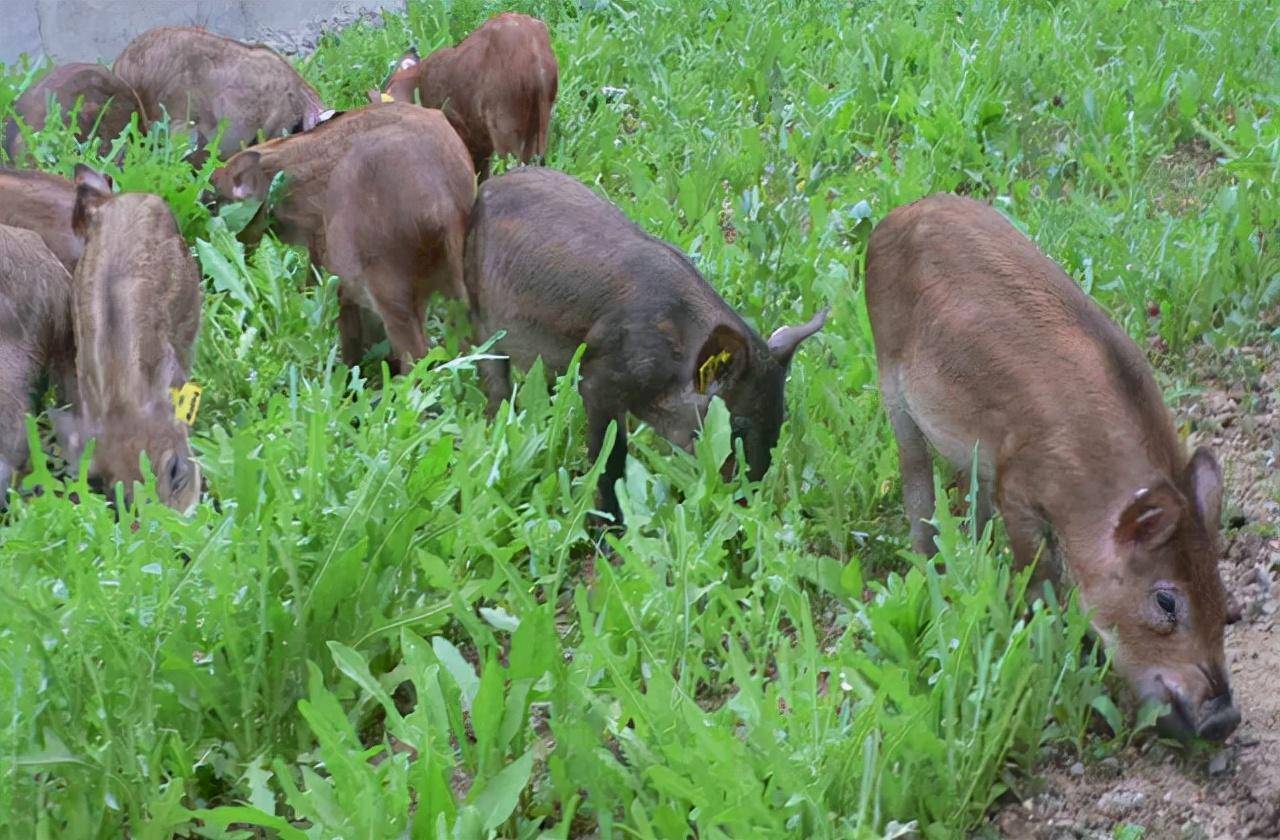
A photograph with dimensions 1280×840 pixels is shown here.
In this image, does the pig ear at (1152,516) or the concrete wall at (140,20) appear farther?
the concrete wall at (140,20)

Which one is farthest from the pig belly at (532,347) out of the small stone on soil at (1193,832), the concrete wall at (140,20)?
the concrete wall at (140,20)

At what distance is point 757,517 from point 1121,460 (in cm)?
104

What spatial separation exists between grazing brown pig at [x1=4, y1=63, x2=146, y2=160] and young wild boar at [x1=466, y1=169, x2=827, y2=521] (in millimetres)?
3132

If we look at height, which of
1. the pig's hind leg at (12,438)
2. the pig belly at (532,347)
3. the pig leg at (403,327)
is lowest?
the pig's hind leg at (12,438)

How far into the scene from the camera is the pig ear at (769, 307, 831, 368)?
16.4 ft

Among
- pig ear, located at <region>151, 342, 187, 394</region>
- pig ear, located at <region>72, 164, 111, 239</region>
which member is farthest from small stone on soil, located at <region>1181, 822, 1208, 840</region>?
pig ear, located at <region>72, 164, 111, 239</region>

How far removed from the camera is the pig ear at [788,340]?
498 centimetres

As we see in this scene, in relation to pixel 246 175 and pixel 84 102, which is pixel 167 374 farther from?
pixel 84 102

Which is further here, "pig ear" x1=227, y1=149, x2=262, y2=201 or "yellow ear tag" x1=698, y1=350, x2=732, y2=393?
"pig ear" x1=227, y1=149, x2=262, y2=201

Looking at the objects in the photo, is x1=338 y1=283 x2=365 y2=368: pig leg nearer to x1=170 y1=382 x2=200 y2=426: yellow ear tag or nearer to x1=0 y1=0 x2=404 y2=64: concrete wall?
x1=170 y1=382 x2=200 y2=426: yellow ear tag

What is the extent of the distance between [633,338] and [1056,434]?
5.23ft

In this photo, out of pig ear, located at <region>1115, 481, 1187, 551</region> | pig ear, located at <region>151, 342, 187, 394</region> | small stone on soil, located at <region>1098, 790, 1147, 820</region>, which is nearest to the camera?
small stone on soil, located at <region>1098, 790, 1147, 820</region>

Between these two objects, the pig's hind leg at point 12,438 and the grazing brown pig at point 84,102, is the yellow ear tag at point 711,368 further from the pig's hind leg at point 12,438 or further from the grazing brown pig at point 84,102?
the grazing brown pig at point 84,102

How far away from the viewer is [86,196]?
5.91m
